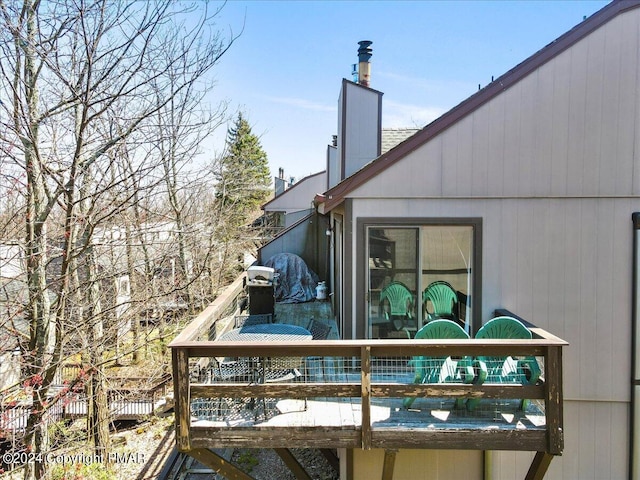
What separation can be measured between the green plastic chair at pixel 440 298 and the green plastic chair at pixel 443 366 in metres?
0.90

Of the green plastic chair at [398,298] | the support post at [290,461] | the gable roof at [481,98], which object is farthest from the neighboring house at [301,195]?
the support post at [290,461]

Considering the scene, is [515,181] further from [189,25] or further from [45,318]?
[45,318]

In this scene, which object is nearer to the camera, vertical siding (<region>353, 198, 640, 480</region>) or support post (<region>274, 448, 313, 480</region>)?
support post (<region>274, 448, 313, 480</region>)

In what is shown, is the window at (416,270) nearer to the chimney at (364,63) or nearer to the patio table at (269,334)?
the patio table at (269,334)

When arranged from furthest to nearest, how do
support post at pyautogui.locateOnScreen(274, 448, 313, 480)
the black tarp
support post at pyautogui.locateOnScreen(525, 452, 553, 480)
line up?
1. the black tarp
2. support post at pyautogui.locateOnScreen(274, 448, 313, 480)
3. support post at pyautogui.locateOnScreen(525, 452, 553, 480)

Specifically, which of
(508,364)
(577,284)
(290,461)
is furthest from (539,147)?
(290,461)

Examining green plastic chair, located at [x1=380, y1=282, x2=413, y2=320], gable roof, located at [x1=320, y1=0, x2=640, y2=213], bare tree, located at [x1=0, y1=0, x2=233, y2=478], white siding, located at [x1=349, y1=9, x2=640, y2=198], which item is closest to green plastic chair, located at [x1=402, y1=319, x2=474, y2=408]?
green plastic chair, located at [x1=380, y1=282, x2=413, y2=320]

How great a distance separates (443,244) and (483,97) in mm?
1751

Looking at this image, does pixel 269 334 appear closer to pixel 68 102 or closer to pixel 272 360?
pixel 272 360

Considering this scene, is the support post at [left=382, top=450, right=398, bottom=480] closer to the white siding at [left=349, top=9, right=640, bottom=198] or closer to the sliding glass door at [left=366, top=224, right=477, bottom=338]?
the sliding glass door at [left=366, top=224, right=477, bottom=338]

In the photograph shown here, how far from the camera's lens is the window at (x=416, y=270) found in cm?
458

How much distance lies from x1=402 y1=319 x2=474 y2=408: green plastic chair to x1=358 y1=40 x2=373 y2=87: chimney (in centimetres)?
516

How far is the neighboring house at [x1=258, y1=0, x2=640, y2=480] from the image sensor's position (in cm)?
453

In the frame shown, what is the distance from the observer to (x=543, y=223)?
4598 millimetres
